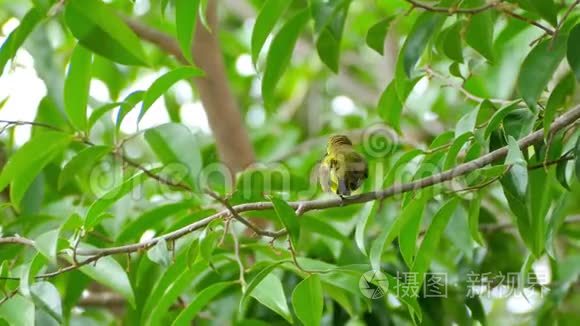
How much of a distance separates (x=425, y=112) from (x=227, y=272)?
865 mm

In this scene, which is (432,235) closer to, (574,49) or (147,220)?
(574,49)

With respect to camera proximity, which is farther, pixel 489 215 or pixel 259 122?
pixel 259 122

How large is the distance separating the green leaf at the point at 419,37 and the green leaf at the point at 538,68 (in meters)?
0.15

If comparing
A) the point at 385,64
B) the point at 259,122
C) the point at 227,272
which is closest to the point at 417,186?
the point at 227,272

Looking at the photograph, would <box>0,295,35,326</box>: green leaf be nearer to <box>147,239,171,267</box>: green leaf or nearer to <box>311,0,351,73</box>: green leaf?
<box>147,239,171,267</box>: green leaf

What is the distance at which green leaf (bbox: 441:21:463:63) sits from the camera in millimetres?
1227

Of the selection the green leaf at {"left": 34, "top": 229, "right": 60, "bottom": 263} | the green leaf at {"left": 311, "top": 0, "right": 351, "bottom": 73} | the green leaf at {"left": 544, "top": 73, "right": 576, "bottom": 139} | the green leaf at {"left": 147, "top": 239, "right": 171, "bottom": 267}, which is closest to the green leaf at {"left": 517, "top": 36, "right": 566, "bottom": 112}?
the green leaf at {"left": 544, "top": 73, "right": 576, "bottom": 139}

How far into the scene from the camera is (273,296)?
1.21m

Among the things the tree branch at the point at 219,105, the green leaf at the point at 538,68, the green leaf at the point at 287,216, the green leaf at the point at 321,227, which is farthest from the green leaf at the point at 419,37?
the tree branch at the point at 219,105

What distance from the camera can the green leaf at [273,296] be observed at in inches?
46.4

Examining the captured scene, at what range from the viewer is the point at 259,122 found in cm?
300

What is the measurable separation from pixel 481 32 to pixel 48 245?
2.10 feet

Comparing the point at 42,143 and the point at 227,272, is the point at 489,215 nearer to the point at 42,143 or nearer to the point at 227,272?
the point at 227,272

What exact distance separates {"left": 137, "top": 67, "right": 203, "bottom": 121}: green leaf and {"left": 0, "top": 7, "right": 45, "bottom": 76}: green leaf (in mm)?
187
